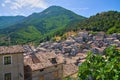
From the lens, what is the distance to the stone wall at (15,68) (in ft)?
122

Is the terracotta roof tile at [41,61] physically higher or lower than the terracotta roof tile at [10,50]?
lower

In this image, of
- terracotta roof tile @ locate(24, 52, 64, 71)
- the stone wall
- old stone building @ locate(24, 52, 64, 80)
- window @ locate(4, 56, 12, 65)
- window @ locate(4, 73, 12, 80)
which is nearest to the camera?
the stone wall

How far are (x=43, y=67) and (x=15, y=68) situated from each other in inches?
241

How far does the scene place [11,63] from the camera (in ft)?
125

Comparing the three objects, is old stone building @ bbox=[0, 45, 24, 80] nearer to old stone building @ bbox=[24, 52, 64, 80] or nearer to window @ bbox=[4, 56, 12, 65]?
window @ bbox=[4, 56, 12, 65]

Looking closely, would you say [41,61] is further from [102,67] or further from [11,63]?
[102,67]

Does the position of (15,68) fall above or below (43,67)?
above

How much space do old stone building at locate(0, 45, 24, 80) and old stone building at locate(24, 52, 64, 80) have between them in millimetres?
2292

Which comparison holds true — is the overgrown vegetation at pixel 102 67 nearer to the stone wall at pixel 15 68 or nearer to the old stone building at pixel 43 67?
the stone wall at pixel 15 68

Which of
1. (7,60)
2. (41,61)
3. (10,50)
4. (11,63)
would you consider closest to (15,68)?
(11,63)

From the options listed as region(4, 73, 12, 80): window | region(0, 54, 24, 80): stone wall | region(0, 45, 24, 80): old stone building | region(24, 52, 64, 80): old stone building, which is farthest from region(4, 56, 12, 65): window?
region(24, 52, 64, 80): old stone building

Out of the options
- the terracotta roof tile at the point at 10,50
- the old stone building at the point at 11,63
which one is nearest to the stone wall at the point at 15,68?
the old stone building at the point at 11,63

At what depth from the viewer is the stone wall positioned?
122 feet

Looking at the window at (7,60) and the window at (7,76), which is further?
the window at (7,76)
